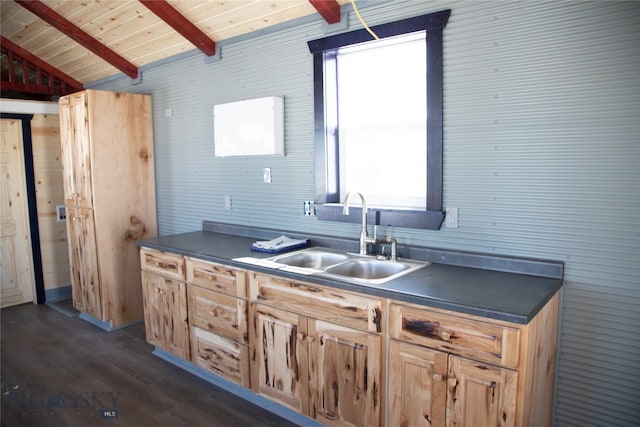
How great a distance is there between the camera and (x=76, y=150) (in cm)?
400

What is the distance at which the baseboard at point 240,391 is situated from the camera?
2542 millimetres

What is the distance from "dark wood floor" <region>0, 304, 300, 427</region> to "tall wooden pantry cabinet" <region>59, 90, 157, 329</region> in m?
0.35

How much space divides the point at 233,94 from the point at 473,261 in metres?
2.21

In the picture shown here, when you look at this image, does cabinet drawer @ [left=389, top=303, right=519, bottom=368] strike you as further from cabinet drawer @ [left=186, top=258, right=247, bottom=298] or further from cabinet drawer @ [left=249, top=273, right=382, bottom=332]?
cabinet drawer @ [left=186, top=258, right=247, bottom=298]

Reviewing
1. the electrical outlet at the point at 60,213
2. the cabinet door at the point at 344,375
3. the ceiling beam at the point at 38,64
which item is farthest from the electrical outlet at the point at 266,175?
the ceiling beam at the point at 38,64

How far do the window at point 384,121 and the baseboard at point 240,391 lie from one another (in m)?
1.20

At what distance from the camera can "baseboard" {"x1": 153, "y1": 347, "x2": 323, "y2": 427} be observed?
254 centimetres

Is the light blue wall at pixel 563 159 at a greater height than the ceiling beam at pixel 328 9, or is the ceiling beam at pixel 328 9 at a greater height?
the ceiling beam at pixel 328 9

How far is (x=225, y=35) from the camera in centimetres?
343

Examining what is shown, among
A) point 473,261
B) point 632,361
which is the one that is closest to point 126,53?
point 473,261

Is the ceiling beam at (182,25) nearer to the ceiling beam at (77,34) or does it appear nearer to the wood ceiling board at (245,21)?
the wood ceiling board at (245,21)

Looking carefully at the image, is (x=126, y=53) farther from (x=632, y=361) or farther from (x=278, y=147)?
(x=632, y=361)

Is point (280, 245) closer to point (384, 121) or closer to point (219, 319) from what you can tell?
point (219, 319)

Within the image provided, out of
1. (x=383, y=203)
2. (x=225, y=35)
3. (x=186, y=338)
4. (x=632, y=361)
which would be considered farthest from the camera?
(x=225, y=35)
